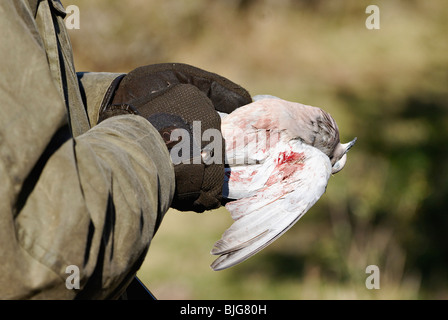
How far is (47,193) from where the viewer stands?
104 cm

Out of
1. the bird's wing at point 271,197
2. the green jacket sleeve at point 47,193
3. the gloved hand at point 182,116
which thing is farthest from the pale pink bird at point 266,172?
the green jacket sleeve at point 47,193

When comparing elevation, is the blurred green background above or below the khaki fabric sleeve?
above

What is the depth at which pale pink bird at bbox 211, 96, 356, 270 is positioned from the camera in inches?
74.2

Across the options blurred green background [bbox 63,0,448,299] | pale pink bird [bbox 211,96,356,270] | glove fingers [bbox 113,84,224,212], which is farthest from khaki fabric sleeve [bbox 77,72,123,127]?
blurred green background [bbox 63,0,448,299]

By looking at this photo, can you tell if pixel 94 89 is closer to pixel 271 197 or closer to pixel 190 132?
pixel 190 132

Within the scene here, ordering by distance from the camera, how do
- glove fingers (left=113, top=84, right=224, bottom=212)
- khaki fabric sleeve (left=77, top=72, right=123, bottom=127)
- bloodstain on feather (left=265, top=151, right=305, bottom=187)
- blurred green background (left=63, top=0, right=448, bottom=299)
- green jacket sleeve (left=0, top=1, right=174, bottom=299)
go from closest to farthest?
green jacket sleeve (left=0, top=1, right=174, bottom=299) → glove fingers (left=113, top=84, right=224, bottom=212) → khaki fabric sleeve (left=77, top=72, right=123, bottom=127) → bloodstain on feather (left=265, top=151, right=305, bottom=187) → blurred green background (left=63, top=0, right=448, bottom=299)

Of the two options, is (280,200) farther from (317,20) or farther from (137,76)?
(317,20)

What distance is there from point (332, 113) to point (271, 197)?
17.0 ft

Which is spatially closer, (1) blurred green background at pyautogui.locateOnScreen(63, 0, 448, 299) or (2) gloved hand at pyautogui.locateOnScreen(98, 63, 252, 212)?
(2) gloved hand at pyautogui.locateOnScreen(98, 63, 252, 212)

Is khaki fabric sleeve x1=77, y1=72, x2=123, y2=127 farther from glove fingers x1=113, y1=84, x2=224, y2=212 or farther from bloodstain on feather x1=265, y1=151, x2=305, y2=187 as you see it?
bloodstain on feather x1=265, y1=151, x2=305, y2=187

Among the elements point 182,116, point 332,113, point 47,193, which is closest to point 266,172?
point 182,116

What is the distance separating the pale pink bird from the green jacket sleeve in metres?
0.71
